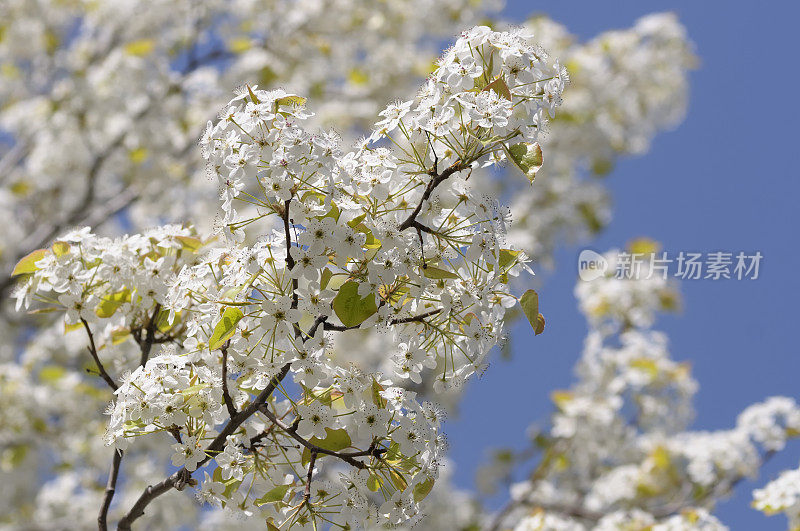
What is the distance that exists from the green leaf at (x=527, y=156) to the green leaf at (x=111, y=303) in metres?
1.19

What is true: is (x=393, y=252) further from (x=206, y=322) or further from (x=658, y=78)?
(x=658, y=78)

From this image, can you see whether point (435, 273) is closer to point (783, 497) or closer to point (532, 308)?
point (532, 308)

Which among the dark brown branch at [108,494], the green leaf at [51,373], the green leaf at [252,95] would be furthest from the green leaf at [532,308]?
the green leaf at [51,373]

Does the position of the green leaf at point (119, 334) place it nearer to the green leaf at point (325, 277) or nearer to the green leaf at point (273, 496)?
the green leaf at point (273, 496)

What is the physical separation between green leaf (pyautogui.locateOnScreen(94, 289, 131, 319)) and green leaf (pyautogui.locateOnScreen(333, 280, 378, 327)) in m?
0.83

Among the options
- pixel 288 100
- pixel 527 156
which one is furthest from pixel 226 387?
pixel 527 156

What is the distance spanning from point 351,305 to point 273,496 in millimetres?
513

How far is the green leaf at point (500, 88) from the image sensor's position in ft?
5.70

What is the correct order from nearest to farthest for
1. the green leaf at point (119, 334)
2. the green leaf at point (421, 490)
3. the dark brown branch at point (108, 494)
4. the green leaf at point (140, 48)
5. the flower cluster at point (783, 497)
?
the green leaf at point (421, 490), the dark brown branch at point (108, 494), the green leaf at point (119, 334), the flower cluster at point (783, 497), the green leaf at point (140, 48)

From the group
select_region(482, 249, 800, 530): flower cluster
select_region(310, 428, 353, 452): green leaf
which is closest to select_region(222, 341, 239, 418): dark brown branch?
select_region(310, 428, 353, 452): green leaf

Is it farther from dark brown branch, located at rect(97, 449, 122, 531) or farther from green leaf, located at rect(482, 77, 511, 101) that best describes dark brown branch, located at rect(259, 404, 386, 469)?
green leaf, located at rect(482, 77, 511, 101)

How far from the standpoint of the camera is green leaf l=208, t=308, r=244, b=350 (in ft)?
5.51

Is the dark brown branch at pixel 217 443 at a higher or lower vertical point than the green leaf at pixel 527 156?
lower

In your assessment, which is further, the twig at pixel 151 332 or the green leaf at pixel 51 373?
the green leaf at pixel 51 373
